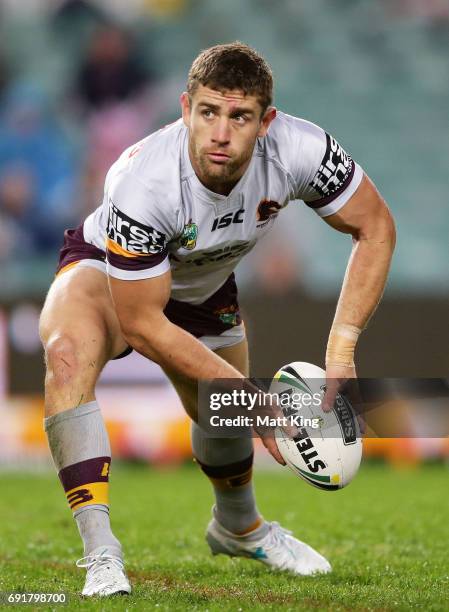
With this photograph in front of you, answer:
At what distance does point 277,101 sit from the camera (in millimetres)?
16016

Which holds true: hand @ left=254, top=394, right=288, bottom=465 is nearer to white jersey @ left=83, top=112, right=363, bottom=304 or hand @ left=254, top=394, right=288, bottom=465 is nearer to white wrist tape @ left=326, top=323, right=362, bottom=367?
white wrist tape @ left=326, top=323, right=362, bottom=367

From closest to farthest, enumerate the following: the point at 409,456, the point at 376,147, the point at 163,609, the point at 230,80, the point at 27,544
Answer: the point at 163,609 → the point at 230,80 → the point at 27,544 → the point at 409,456 → the point at 376,147

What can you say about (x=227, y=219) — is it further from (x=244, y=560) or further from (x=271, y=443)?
(x=244, y=560)

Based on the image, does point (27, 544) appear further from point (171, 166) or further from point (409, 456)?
point (409, 456)

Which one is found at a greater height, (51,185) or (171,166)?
(51,185)

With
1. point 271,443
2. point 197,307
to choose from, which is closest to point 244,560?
point 197,307

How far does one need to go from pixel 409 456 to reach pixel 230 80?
325 inches

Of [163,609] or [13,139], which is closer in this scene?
A: [163,609]

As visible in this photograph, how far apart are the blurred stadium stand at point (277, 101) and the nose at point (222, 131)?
9.04 meters

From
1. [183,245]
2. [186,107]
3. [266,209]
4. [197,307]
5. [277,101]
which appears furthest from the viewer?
[277,101]

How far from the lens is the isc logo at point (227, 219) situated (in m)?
4.73

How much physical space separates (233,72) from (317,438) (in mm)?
1451

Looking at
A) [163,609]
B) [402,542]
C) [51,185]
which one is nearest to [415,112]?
[51,185]

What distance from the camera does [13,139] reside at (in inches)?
591
